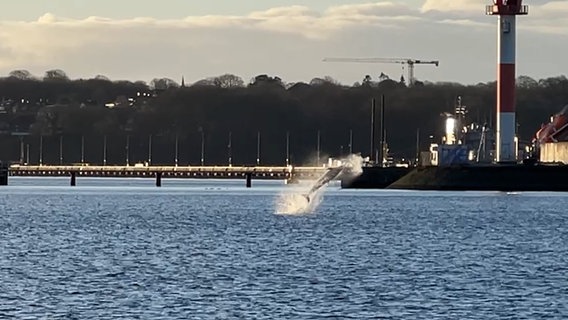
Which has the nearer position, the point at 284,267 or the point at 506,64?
the point at 284,267

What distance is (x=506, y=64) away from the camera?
618 feet

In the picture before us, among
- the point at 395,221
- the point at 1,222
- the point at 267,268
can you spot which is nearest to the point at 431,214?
the point at 395,221

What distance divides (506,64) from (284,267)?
362 feet

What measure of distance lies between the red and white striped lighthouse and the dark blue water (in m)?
48.3

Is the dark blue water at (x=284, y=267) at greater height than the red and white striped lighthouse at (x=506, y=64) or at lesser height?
lesser

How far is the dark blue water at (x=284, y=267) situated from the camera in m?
64.2

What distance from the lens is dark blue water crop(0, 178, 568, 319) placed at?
6425 cm

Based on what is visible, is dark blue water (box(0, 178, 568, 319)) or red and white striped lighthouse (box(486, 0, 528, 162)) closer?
dark blue water (box(0, 178, 568, 319))

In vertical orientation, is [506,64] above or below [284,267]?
above

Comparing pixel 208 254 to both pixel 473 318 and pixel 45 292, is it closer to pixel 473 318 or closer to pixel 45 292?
pixel 45 292

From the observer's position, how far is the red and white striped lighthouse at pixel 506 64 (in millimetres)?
187625

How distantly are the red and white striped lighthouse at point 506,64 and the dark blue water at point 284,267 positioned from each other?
1901 inches

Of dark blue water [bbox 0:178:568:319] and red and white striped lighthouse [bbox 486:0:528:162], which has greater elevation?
red and white striped lighthouse [bbox 486:0:528:162]

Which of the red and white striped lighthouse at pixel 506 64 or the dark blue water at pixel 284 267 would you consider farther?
the red and white striped lighthouse at pixel 506 64
